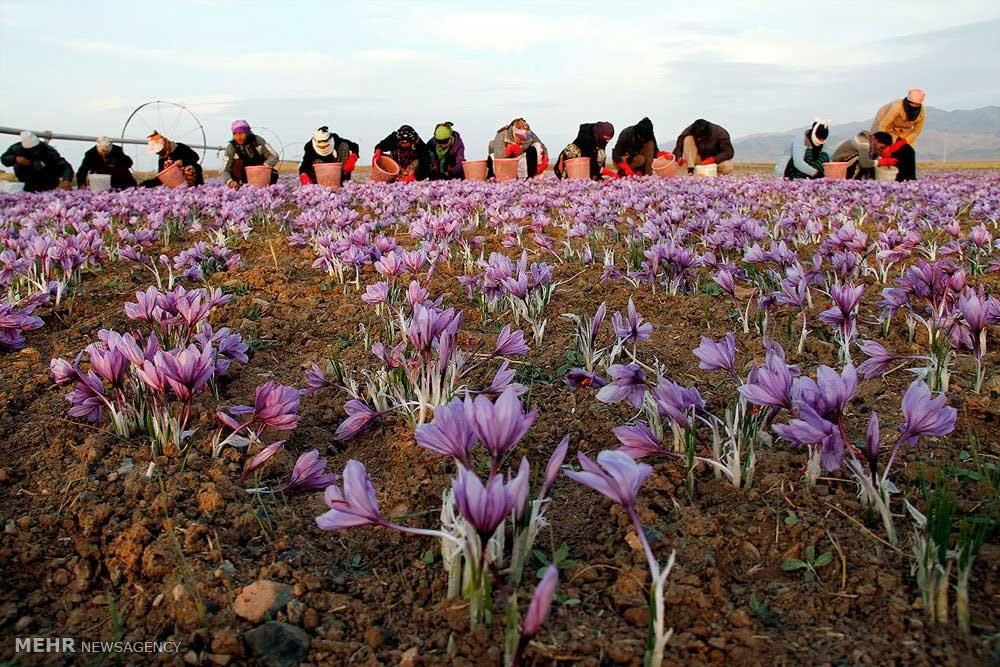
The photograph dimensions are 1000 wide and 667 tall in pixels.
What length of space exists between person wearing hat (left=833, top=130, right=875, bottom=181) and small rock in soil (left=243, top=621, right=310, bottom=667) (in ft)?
65.3

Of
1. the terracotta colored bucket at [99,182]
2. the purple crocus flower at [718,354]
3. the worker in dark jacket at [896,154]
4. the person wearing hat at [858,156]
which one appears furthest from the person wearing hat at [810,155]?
the purple crocus flower at [718,354]

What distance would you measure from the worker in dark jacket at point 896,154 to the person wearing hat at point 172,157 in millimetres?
17545

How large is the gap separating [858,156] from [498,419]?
68.8ft

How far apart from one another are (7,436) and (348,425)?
1.29m

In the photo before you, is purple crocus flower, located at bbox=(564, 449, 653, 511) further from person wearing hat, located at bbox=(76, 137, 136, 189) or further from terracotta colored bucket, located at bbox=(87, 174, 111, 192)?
person wearing hat, located at bbox=(76, 137, 136, 189)

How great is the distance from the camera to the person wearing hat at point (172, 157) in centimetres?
1708

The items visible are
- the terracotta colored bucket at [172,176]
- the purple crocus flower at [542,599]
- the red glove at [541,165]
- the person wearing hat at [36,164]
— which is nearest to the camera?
the purple crocus flower at [542,599]

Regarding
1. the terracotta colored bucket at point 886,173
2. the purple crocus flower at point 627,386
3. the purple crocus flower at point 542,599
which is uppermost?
the terracotta colored bucket at point 886,173

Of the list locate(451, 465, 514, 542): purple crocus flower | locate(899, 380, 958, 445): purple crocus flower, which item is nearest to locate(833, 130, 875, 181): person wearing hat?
locate(899, 380, 958, 445): purple crocus flower

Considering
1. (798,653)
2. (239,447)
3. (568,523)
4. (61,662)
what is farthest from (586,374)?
(61,662)

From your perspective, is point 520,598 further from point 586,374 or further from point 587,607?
point 586,374

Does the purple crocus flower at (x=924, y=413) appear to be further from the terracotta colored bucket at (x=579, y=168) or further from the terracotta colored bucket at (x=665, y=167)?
the terracotta colored bucket at (x=665, y=167)

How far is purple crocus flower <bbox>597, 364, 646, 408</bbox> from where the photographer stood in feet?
6.81

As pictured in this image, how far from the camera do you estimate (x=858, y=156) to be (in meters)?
19.2
